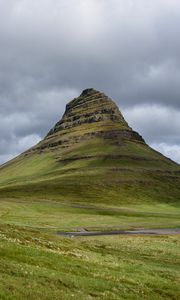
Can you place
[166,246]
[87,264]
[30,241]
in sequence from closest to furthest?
[87,264] < [30,241] < [166,246]

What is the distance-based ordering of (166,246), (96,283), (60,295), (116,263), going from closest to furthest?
(60,295) → (96,283) → (116,263) → (166,246)

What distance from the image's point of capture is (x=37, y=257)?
3784 cm

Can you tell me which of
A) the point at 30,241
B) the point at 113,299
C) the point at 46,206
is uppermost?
the point at 46,206

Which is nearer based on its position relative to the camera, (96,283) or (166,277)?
(96,283)

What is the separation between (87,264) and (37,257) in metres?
5.10

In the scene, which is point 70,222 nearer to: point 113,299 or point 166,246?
point 166,246

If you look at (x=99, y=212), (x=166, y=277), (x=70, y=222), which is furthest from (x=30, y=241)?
(x=99, y=212)

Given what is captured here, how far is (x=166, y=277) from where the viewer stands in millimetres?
40188

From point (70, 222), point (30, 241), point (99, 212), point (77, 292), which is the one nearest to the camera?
point (77, 292)

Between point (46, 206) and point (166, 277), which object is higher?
point (46, 206)

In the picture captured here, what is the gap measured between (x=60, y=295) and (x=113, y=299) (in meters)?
3.77

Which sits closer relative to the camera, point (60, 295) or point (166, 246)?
point (60, 295)

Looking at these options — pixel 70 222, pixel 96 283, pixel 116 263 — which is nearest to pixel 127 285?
pixel 96 283

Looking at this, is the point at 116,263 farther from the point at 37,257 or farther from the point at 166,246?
the point at 166,246
